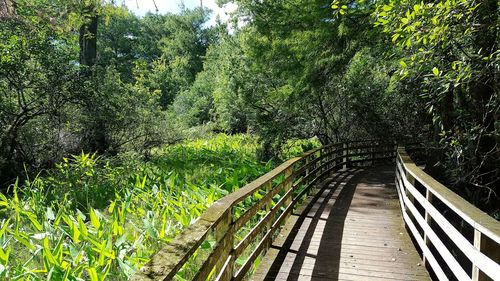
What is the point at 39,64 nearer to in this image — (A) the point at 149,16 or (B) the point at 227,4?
(B) the point at 227,4

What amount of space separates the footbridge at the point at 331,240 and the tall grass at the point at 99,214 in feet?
2.44

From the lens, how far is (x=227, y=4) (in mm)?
18922

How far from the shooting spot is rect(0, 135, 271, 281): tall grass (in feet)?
13.4

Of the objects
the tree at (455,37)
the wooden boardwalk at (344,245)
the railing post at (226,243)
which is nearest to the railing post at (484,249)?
the wooden boardwalk at (344,245)

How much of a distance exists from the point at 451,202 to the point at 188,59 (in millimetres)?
50128

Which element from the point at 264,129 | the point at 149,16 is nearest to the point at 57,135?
the point at 264,129

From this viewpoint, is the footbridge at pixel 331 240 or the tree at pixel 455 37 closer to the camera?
the footbridge at pixel 331 240

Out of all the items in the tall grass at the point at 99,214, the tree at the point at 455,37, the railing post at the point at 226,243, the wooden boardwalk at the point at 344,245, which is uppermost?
the tree at the point at 455,37

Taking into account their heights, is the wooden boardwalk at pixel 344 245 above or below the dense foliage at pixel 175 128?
below

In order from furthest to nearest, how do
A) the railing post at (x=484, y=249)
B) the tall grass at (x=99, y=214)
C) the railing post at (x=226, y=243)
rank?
the tall grass at (x=99, y=214) → the railing post at (x=226, y=243) → the railing post at (x=484, y=249)

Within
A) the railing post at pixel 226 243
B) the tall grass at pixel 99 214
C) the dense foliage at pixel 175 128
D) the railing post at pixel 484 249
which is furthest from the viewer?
the dense foliage at pixel 175 128

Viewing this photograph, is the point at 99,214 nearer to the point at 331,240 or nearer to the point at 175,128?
the point at 331,240

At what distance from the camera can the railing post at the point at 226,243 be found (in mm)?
3057

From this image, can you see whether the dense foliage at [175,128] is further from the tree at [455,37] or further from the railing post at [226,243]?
the railing post at [226,243]
